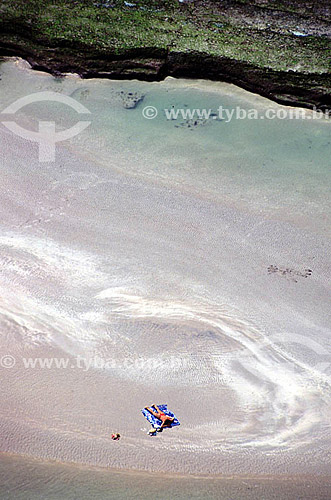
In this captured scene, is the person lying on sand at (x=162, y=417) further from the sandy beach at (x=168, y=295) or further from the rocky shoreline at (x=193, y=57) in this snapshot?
the rocky shoreline at (x=193, y=57)

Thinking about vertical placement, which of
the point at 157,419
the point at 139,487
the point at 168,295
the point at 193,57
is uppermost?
the point at 193,57

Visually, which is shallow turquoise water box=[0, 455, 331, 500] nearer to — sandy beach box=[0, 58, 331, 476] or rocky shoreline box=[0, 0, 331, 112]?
sandy beach box=[0, 58, 331, 476]

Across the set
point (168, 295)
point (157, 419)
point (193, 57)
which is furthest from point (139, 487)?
point (193, 57)

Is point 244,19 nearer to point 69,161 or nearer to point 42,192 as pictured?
point 69,161

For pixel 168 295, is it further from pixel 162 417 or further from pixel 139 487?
pixel 139 487

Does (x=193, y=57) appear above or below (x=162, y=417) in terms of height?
above

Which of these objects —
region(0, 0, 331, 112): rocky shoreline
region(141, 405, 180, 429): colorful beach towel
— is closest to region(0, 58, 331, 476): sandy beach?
region(141, 405, 180, 429): colorful beach towel

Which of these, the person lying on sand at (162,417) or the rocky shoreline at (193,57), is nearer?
the person lying on sand at (162,417)

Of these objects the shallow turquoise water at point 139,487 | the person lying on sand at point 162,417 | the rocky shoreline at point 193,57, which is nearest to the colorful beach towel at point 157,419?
the person lying on sand at point 162,417
